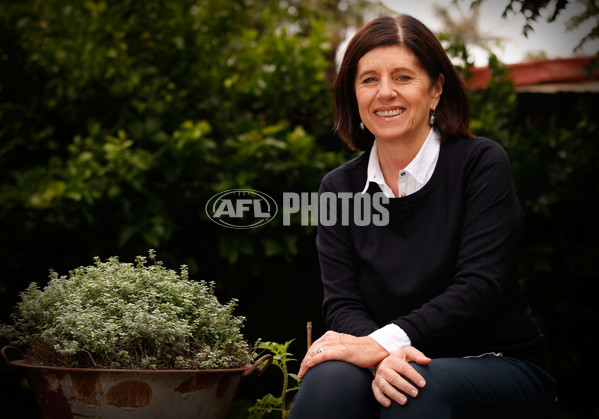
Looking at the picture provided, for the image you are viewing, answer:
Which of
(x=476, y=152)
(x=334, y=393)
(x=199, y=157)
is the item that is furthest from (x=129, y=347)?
(x=199, y=157)

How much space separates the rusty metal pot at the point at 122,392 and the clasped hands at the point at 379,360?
28 centimetres

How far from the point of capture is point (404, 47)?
2043mm

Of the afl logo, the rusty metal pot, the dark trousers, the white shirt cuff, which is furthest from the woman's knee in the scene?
the afl logo

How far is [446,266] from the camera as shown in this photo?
76.2 inches

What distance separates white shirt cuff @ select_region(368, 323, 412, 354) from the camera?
1785 millimetres

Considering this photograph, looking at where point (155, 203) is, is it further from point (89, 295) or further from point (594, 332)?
point (594, 332)

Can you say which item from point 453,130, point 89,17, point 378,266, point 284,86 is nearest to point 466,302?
point 378,266

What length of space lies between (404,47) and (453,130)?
0.33 meters

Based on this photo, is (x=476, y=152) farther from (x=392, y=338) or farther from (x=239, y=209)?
(x=239, y=209)

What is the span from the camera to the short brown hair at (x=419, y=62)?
2049mm

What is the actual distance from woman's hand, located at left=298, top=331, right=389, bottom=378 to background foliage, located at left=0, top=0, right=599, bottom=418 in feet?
4.53

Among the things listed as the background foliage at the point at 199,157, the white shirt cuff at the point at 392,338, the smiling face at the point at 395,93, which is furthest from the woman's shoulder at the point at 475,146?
the background foliage at the point at 199,157

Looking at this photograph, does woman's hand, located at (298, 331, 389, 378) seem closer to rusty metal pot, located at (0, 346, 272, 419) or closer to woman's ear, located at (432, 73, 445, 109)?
rusty metal pot, located at (0, 346, 272, 419)

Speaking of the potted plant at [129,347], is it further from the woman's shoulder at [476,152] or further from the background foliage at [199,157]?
the background foliage at [199,157]
